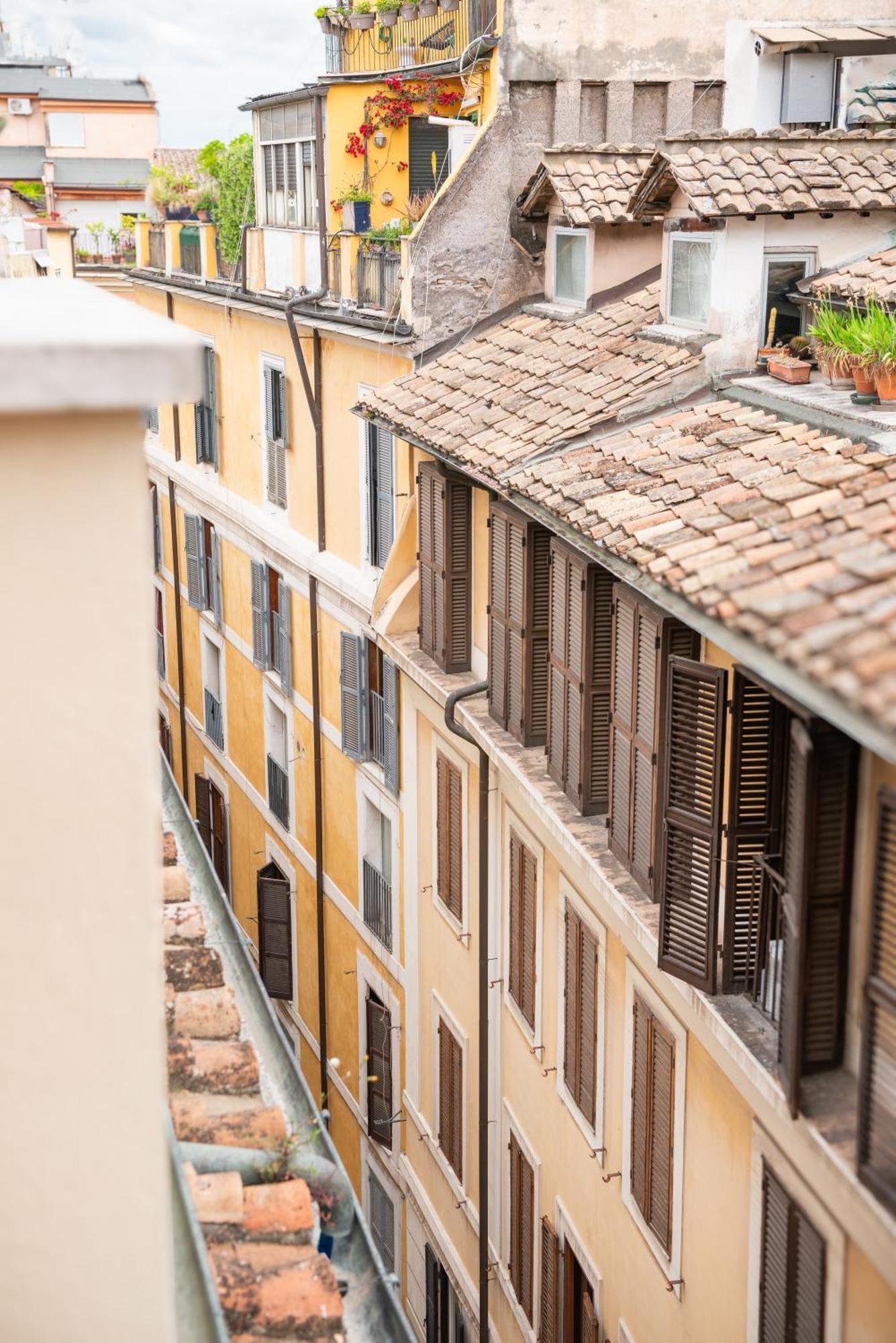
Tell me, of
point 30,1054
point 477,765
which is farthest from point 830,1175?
point 477,765

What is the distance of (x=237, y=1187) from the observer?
7398 mm

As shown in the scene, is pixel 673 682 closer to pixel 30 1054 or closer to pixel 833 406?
pixel 833 406

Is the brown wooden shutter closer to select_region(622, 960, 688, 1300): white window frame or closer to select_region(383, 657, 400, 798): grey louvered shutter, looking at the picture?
select_region(622, 960, 688, 1300): white window frame

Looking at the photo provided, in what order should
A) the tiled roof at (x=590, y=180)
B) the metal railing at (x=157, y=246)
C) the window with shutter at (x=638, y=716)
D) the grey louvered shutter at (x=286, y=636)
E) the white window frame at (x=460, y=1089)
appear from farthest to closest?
the metal railing at (x=157, y=246), the grey louvered shutter at (x=286, y=636), the white window frame at (x=460, y=1089), the tiled roof at (x=590, y=180), the window with shutter at (x=638, y=716)

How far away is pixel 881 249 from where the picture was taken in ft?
40.0

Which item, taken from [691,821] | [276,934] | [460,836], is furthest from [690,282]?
[276,934]

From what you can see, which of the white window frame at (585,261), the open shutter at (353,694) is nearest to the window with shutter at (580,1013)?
the white window frame at (585,261)

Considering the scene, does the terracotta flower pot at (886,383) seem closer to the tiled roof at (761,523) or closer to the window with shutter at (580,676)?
the tiled roof at (761,523)

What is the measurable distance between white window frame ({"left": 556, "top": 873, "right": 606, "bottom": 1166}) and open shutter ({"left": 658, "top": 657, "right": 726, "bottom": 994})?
2425mm

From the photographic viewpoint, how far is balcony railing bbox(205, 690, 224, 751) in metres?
26.1

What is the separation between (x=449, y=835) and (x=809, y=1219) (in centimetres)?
759

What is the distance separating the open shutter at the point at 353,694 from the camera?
18.5 meters

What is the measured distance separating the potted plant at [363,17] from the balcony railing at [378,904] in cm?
1066

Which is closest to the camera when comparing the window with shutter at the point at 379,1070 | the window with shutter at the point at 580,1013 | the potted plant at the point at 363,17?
the window with shutter at the point at 580,1013
